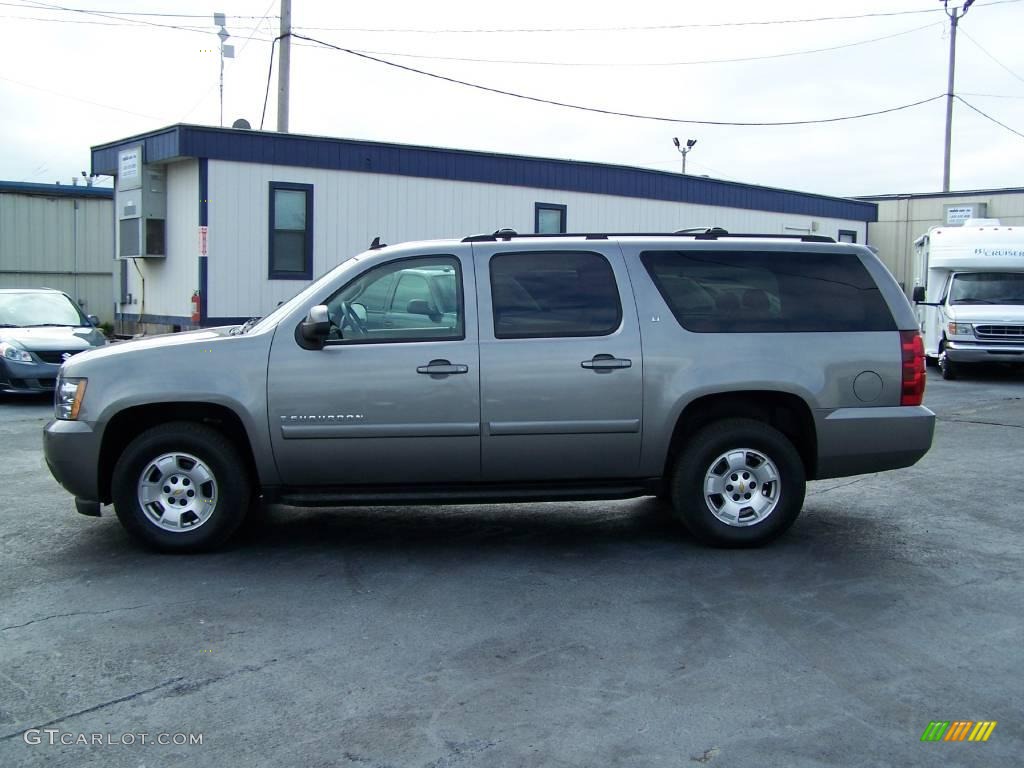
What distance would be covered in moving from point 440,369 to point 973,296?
14711mm

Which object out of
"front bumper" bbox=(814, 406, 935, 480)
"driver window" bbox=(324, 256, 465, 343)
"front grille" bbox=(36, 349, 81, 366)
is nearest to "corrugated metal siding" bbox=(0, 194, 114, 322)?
"front grille" bbox=(36, 349, 81, 366)

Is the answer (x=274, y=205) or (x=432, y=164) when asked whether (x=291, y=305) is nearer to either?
(x=274, y=205)

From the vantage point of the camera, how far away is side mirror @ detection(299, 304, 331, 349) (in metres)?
5.91

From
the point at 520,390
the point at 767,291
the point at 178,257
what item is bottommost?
the point at 520,390

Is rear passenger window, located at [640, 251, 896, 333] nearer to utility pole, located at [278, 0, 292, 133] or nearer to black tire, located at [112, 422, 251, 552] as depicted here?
black tire, located at [112, 422, 251, 552]

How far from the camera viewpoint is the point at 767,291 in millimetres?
6441

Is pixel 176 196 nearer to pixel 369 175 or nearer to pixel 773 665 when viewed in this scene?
pixel 369 175

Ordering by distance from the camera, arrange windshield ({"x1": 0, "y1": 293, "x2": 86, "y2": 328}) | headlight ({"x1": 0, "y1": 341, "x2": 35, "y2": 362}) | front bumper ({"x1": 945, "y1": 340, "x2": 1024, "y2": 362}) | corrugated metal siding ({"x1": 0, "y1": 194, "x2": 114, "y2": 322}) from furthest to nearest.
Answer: corrugated metal siding ({"x1": 0, "y1": 194, "x2": 114, "y2": 322})
front bumper ({"x1": 945, "y1": 340, "x2": 1024, "y2": 362})
windshield ({"x1": 0, "y1": 293, "x2": 86, "y2": 328})
headlight ({"x1": 0, "y1": 341, "x2": 35, "y2": 362})

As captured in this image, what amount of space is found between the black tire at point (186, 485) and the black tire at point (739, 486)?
8.77ft

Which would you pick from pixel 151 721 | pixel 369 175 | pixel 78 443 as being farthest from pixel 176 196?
pixel 151 721

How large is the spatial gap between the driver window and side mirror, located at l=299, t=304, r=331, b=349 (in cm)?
13

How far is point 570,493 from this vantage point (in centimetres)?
624

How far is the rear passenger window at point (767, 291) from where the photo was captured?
6348 millimetres
